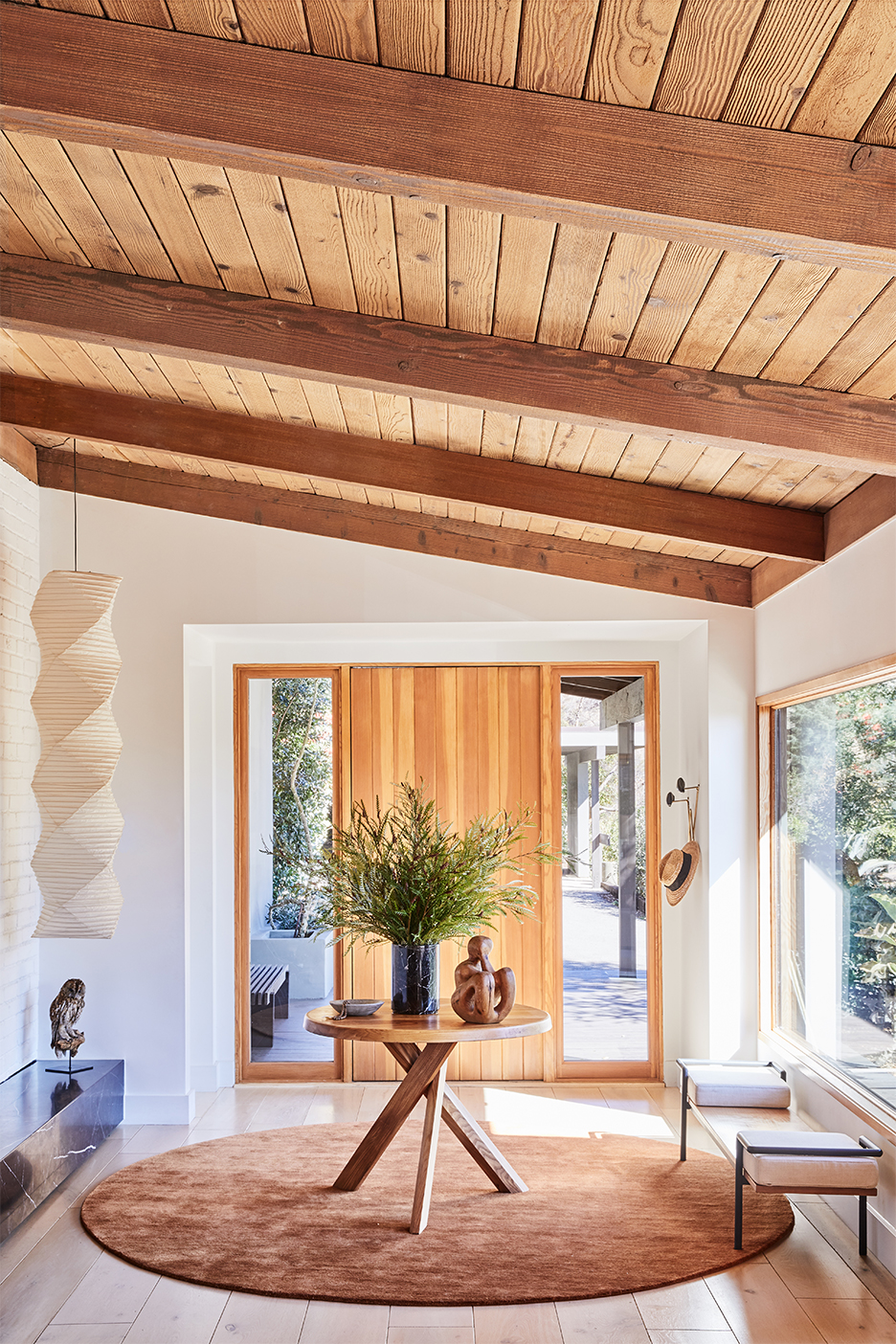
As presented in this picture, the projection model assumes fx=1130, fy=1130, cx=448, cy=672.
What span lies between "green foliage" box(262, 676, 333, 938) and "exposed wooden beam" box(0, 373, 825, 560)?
2.09 metres

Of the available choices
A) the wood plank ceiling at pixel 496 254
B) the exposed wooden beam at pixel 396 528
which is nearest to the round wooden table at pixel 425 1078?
the wood plank ceiling at pixel 496 254

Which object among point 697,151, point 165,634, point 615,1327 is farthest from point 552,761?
point 697,151

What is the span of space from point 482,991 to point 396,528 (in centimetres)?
233

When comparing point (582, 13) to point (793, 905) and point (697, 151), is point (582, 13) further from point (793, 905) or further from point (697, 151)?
point (793, 905)

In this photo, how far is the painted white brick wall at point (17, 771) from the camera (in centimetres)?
488

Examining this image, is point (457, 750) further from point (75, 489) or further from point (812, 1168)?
point (812, 1168)

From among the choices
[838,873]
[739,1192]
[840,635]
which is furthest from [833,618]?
[739,1192]

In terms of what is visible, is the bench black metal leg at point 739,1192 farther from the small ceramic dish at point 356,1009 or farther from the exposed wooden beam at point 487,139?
the exposed wooden beam at point 487,139

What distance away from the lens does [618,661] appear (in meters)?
6.20

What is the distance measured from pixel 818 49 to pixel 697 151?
26cm

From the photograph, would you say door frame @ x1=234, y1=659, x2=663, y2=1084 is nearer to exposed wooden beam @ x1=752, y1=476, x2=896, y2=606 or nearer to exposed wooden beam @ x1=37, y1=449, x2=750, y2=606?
exposed wooden beam @ x1=37, y1=449, x2=750, y2=606

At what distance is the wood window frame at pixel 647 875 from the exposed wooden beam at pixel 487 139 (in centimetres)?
427

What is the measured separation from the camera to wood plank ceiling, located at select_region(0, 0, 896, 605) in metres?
1.87

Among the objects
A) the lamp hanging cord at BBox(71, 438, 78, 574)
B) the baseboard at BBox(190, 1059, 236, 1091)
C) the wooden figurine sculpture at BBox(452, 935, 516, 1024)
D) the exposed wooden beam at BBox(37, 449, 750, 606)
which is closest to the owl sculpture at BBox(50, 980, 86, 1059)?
the baseboard at BBox(190, 1059, 236, 1091)
